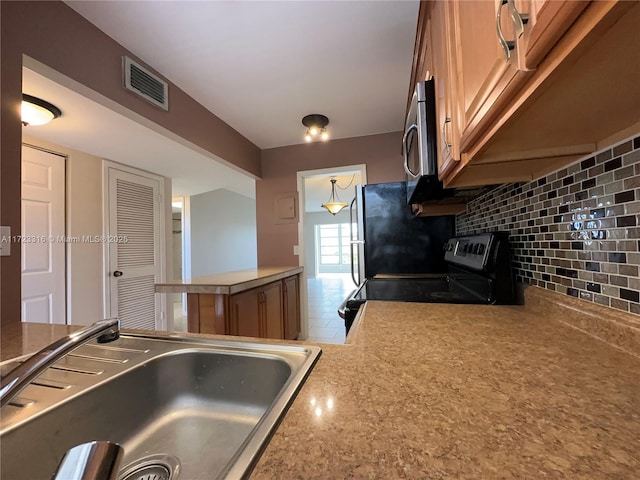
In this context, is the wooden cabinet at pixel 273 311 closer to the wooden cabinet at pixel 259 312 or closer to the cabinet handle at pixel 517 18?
the wooden cabinet at pixel 259 312

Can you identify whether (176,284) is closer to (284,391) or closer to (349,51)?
(284,391)

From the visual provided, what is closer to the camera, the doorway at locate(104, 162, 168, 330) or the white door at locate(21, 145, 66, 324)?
the white door at locate(21, 145, 66, 324)

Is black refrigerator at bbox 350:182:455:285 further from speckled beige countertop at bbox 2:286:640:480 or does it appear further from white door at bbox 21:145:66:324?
white door at bbox 21:145:66:324

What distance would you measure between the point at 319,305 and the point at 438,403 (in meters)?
4.54

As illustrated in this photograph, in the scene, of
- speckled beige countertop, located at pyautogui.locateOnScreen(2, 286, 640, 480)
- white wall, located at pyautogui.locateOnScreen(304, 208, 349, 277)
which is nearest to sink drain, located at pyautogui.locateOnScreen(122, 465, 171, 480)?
speckled beige countertop, located at pyautogui.locateOnScreen(2, 286, 640, 480)

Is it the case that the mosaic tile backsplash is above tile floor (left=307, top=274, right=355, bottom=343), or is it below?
above

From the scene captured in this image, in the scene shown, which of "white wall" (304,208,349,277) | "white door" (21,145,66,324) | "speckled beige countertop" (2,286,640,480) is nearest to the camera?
"speckled beige countertop" (2,286,640,480)

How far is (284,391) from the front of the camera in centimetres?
48

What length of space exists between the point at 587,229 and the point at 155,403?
1.27 meters

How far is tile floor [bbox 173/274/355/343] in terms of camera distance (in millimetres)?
3270

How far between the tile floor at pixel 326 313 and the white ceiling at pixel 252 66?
7.41 ft

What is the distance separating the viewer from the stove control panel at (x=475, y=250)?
1.11m

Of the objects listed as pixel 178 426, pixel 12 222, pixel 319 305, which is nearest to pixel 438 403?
pixel 178 426

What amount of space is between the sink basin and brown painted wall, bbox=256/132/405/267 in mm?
2390
